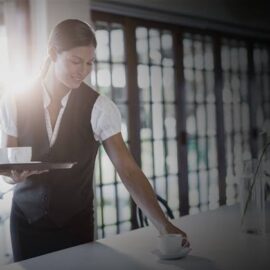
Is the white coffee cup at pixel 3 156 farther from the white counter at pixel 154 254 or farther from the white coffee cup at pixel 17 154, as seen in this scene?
the white counter at pixel 154 254

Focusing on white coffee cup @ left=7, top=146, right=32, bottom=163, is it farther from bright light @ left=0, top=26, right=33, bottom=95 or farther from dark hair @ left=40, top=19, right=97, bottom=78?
bright light @ left=0, top=26, right=33, bottom=95

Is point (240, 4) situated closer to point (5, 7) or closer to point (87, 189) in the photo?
point (5, 7)

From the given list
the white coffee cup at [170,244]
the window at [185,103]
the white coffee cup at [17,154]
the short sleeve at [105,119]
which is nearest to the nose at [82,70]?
the short sleeve at [105,119]

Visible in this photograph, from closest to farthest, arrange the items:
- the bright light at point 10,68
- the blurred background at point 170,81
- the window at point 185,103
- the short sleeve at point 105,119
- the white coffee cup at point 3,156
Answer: the white coffee cup at point 3,156
the short sleeve at point 105,119
the bright light at point 10,68
the blurred background at point 170,81
the window at point 185,103

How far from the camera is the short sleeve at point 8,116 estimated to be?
1.55 m

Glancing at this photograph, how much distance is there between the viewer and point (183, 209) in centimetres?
381

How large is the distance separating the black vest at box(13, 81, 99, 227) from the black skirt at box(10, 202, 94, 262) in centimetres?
2

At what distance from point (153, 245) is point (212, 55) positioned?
10.1 feet

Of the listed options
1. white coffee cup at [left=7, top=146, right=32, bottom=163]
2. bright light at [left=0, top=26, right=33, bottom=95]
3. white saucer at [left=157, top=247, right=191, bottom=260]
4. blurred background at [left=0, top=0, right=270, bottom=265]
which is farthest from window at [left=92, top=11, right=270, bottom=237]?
white saucer at [left=157, top=247, right=191, bottom=260]

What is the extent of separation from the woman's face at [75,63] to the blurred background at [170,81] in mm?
1123

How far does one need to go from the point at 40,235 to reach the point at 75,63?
616 millimetres

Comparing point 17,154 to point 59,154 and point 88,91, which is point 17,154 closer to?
point 59,154

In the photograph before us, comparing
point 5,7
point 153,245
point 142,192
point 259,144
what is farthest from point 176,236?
point 259,144

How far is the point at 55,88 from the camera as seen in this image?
1668 millimetres
